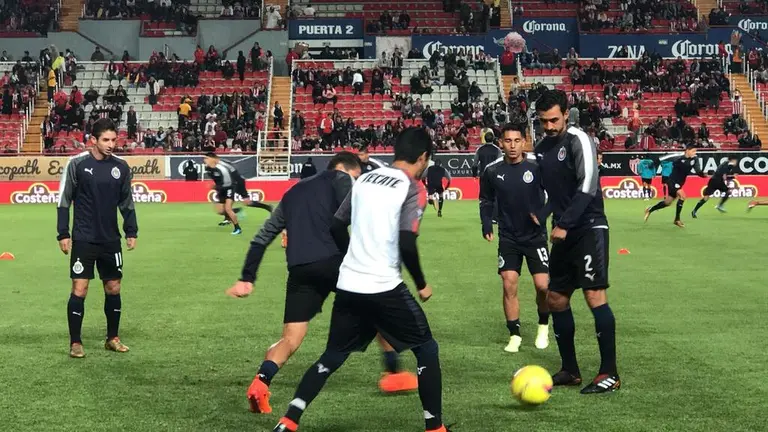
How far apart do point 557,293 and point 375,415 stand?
200 centimetres

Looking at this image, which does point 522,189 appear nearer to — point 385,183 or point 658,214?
point 385,183

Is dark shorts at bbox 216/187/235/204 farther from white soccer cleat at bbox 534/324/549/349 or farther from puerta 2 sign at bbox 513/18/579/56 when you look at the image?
puerta 2 sign at bbox 513/18/579/56

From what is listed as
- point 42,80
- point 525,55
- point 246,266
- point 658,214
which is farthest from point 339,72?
point 246,266

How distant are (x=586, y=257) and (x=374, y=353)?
280cm

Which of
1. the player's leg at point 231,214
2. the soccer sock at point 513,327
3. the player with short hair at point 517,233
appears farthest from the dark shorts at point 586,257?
the player's leg at point 231,214

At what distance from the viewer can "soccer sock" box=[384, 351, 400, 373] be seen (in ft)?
30.0

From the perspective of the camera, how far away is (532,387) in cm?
830

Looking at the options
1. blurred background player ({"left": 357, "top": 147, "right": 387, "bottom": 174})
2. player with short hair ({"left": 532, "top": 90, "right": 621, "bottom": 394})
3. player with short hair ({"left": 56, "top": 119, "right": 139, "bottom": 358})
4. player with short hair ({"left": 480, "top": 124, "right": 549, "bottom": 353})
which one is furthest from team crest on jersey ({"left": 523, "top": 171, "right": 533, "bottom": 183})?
player with short hair ({"left": 56, "top": 119, "right": 139, "bottom": 358})

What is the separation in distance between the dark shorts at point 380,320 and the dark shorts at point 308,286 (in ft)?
3.29

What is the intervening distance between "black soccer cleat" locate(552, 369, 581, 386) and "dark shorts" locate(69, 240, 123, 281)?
4273 mm

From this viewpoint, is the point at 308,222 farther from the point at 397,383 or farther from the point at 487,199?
the point at 487,199

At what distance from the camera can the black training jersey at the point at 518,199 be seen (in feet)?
36.0

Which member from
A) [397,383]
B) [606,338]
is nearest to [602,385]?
[606,338]

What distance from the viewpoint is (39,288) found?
53.8 feet
